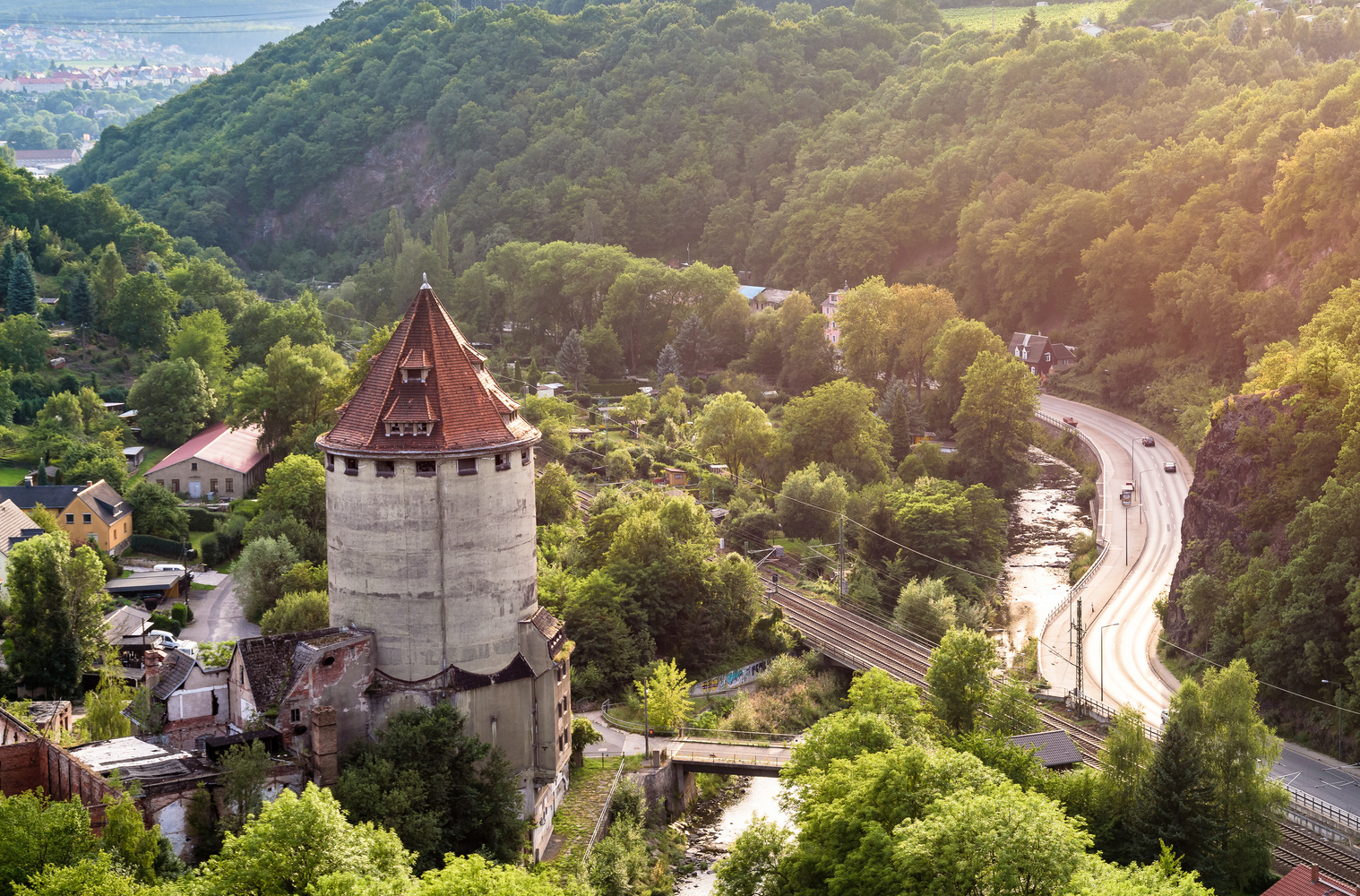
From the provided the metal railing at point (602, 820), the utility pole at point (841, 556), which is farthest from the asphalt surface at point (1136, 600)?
the metal railing at point (602, 820)

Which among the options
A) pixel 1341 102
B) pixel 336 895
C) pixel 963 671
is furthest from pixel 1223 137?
pixel 336 895

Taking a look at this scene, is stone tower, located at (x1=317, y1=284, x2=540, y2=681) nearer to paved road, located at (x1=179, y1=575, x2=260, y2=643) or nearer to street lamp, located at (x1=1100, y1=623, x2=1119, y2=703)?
paved road, located at (x1=179, y1=575, x2=260, y2=643)

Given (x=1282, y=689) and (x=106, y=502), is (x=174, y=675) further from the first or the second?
(x=1282, y=689)

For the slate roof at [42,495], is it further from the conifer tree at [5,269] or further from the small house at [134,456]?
the conifer tree at [5,269]

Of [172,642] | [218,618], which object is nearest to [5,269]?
[218,618]

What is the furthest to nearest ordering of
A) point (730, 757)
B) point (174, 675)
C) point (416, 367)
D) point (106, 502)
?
1. point (106, 502)
2. point (730, 757)
3. point (174, 675)
4. point (416, 367)

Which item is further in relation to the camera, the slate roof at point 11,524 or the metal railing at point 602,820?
the slate roof at point 11,524
